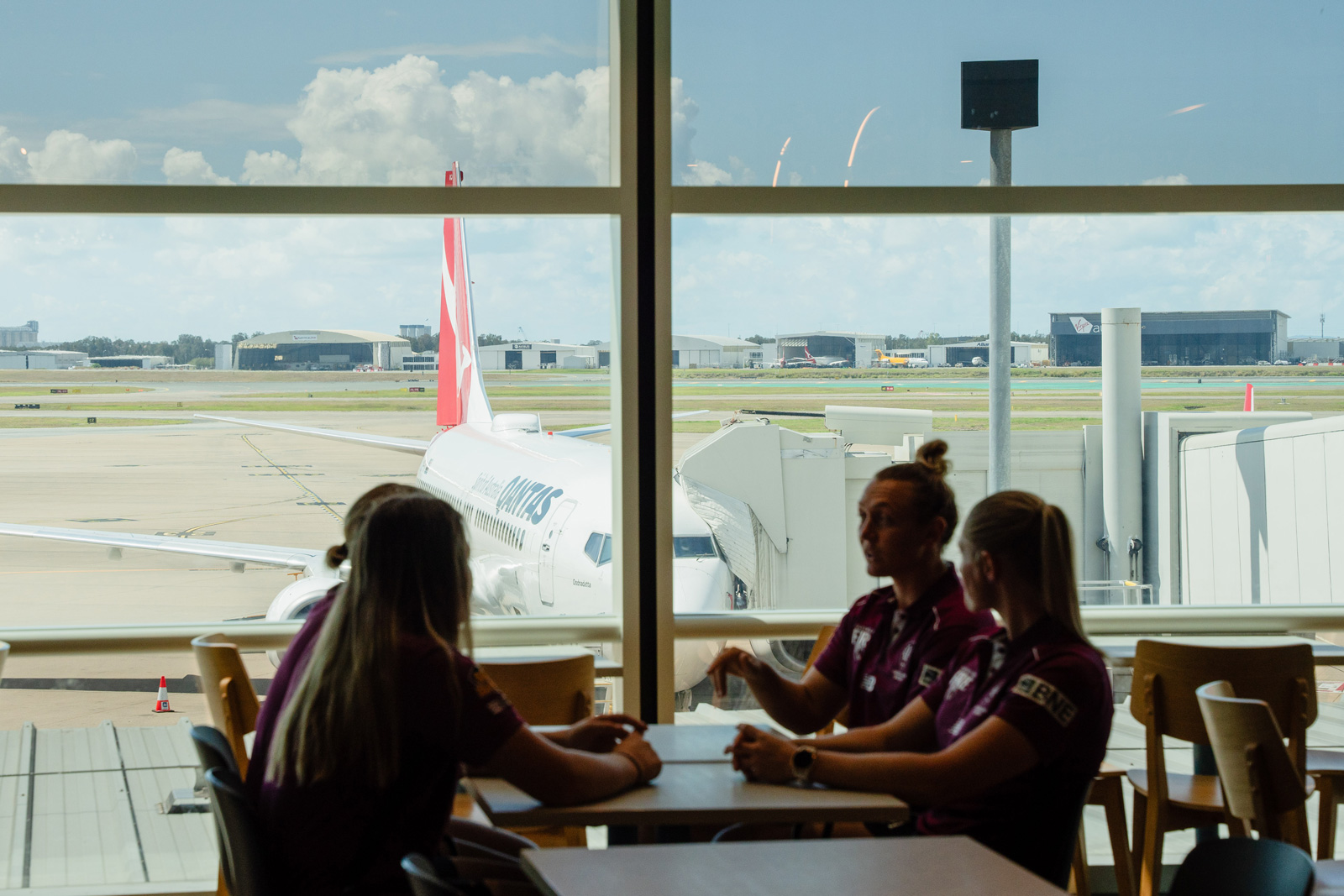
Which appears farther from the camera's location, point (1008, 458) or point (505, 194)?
point (1008, 458)

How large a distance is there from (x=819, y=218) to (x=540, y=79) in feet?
3.30

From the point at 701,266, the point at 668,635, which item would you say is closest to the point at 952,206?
the point at 701,266

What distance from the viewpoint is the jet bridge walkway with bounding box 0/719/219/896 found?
294 centimetres

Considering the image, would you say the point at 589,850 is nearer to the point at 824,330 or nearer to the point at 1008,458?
the point at 1008,458

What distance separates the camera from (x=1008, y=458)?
407 centimetres

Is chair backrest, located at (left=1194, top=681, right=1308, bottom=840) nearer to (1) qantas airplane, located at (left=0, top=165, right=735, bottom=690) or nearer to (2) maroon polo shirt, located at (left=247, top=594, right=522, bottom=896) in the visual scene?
(2) maroon polo shirt, located at (left=247, top=594, right=522, bottom=896)

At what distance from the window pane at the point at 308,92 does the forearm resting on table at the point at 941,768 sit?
2053mm

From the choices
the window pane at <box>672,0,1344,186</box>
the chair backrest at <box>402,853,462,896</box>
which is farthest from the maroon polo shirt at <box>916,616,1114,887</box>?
the window pane at <box>672,0,1344,186</box>

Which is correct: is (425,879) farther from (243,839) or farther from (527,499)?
(527,499)

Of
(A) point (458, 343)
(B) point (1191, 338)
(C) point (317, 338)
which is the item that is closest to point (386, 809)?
(B) point (1191, 338)

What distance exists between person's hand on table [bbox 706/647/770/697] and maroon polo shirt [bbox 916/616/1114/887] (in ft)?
1.84

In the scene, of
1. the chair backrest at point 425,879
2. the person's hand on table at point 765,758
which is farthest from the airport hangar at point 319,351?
the chair backrest at point 425,879

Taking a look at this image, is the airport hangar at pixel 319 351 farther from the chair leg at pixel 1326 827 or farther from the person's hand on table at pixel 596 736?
the chair leg at pixel 1326 827

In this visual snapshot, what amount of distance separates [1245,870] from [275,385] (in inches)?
292
